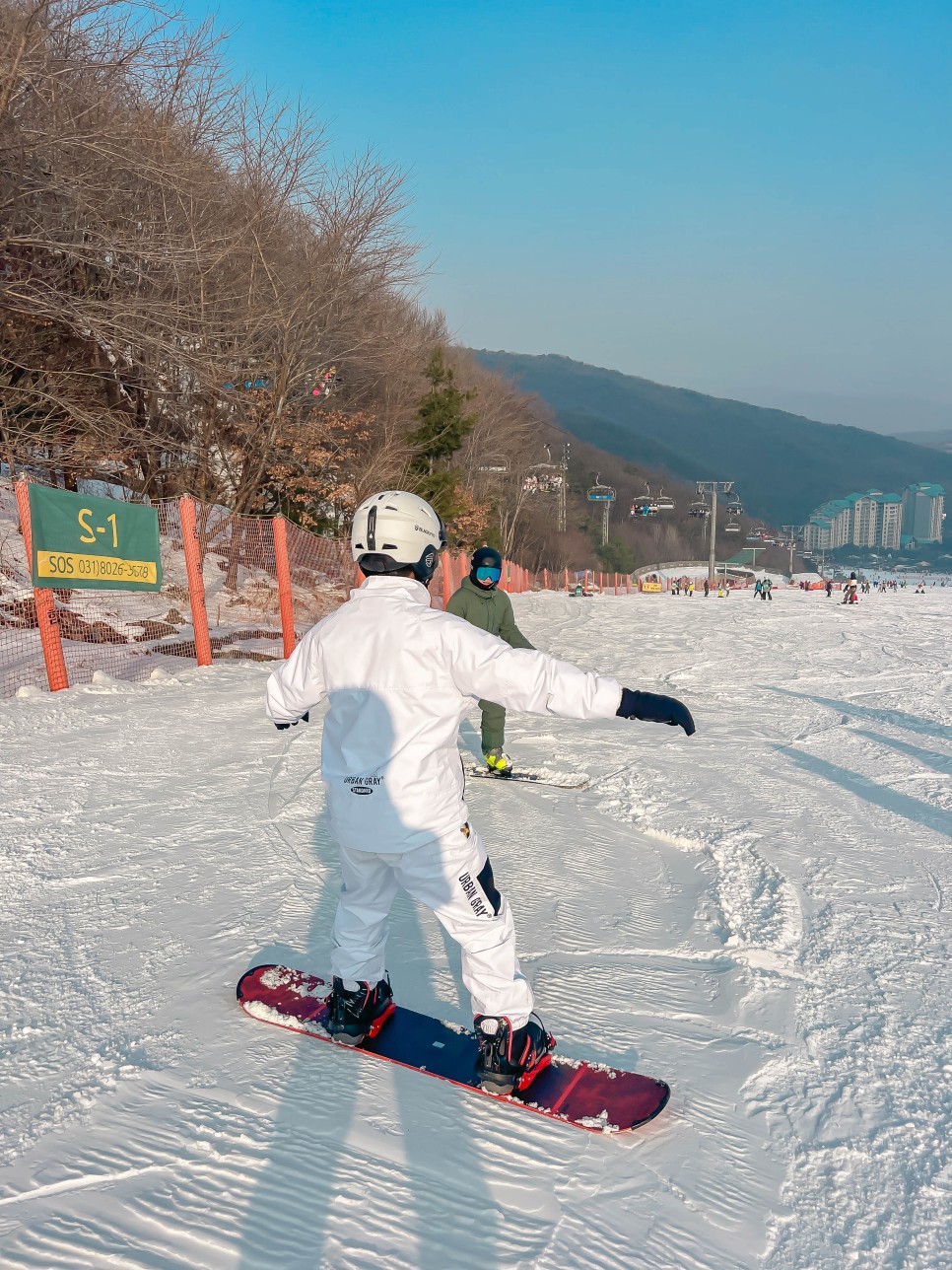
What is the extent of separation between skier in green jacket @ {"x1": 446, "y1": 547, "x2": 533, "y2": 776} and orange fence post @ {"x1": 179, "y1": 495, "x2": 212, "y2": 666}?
16.9ft

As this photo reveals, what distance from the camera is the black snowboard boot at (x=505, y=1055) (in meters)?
2.63

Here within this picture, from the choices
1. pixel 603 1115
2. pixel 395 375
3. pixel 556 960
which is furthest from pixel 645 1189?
pixel 395 375

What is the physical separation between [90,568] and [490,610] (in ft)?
16.3

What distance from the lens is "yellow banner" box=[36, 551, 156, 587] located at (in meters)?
8.22

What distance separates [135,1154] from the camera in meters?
2.30

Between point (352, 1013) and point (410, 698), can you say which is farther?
point (352, 1013)

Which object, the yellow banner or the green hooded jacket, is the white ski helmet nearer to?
the green hooded jacket

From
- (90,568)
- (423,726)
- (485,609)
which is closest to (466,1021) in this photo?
(423,726)

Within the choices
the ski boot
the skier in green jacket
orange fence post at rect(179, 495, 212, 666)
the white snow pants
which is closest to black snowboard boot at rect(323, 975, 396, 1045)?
the white snow pants

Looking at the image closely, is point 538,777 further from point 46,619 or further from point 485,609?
point 46,619

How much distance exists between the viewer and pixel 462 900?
2.59 meters

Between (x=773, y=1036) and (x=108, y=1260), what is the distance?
7.48 feet

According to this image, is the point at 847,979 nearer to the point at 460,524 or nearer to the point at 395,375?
the point at 395,375

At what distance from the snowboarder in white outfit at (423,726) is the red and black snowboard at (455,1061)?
0.28 ft
